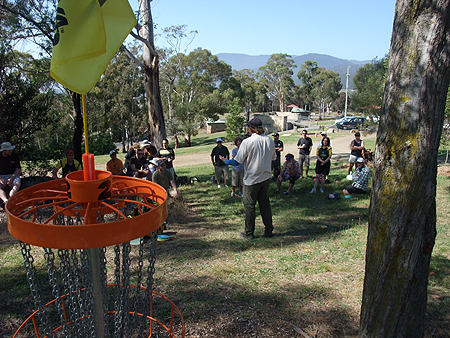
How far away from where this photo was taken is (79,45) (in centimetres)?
206

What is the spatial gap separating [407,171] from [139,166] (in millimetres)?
7655

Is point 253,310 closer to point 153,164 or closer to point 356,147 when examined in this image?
point 153,164

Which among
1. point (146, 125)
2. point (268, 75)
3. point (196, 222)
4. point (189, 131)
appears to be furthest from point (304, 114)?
point (196, 222)

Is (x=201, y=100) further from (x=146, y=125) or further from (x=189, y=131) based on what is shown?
(x=146, y=125)

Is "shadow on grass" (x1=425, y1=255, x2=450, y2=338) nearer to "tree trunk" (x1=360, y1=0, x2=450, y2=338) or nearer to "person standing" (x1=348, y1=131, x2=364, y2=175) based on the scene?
"tree trunk" (x1=360, y1=0, x2=450, y2=338)

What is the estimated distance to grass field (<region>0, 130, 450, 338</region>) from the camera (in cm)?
352

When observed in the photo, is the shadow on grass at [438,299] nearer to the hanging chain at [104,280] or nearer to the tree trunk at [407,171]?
the tree trunk at [407,171]

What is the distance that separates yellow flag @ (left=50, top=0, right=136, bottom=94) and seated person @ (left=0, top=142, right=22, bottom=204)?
21.7 ft

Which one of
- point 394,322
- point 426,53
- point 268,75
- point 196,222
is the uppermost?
point 268,75

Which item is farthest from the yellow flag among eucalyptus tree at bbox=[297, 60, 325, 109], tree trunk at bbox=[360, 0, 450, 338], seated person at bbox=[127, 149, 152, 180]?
eucalyptus tree at bbox=[297, 60, 325, 109]

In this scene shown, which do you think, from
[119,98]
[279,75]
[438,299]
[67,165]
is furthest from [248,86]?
[438,299]

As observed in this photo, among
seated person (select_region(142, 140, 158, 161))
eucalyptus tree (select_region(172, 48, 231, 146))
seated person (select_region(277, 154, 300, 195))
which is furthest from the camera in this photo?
eucalyptus tree (select_region(172, 48, 231, 146))

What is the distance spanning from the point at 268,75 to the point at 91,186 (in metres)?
70.9

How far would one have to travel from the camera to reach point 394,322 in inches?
106
